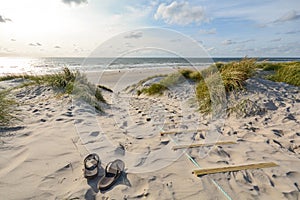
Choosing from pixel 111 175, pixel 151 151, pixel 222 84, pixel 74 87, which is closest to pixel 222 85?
pixel 222 84

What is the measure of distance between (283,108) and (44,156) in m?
4.99

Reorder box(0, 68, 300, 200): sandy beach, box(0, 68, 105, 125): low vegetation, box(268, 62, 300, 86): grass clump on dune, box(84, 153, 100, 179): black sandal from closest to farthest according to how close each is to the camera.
Result: box(0, 68, 300, 200): sandy beach, box(84, 153, 100, 179): black sandal, box(0, 68, 105, 125): low vegetation, box(268, 62, 300, 86): grass clump on dune

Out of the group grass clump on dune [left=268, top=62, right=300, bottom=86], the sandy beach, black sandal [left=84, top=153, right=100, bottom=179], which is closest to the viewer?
the sandy beach

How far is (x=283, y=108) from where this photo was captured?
16.2 ft

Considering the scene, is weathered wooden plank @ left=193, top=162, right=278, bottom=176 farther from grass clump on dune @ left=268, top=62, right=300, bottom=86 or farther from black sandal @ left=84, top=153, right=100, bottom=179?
grass clump on dune @ left=268, top=62, right=300, bottom=86

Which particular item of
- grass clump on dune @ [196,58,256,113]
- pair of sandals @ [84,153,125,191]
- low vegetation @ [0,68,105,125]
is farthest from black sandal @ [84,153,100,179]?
grass clump on dune @ [196,58,256,113]

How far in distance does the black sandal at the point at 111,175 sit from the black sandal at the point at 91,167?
0.13 meters

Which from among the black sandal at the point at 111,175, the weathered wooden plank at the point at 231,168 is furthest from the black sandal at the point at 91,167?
the weathered wooden plank at the point at 231,168

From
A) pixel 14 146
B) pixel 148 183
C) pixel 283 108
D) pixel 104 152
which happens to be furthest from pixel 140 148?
pixel 283 108

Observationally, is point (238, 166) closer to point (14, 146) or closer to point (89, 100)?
point (14, 146)

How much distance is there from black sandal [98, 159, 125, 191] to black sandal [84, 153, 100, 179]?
0.13 meters

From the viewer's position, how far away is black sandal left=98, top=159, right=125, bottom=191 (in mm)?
2290

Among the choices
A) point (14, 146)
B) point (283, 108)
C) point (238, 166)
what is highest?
point (283, 108)

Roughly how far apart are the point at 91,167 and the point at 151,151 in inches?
39.9
